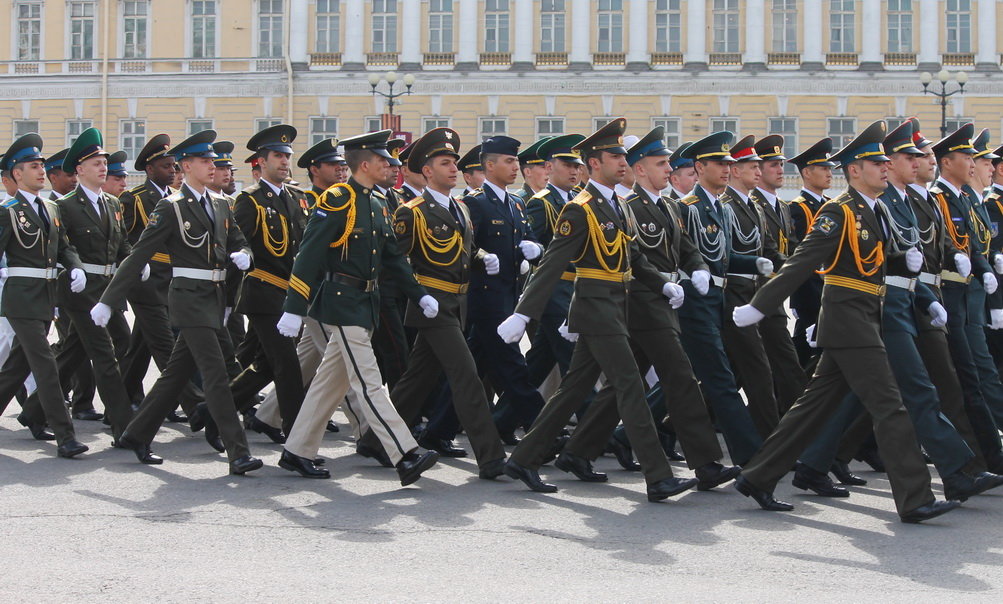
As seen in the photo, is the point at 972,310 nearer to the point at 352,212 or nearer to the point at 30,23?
the point at 352,212

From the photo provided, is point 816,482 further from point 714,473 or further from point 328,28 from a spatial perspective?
point 328,28

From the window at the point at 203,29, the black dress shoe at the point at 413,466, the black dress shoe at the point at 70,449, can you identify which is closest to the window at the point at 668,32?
the window at the point at 203,29

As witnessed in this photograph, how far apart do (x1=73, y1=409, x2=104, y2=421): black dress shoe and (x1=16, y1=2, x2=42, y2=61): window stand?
3706 cm

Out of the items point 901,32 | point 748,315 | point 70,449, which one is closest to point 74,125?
point 901,32

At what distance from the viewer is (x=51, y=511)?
7.42 meters

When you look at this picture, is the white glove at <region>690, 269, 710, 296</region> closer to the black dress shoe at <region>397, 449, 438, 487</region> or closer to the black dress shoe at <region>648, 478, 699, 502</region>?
the black dress shoe at <region>648, 478, 699, 502</region>

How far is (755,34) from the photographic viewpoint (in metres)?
43.4

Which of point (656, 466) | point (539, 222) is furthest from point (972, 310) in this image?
point (539, 222)

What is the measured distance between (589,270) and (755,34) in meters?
37.0

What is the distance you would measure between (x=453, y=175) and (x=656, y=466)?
2331 millimetres

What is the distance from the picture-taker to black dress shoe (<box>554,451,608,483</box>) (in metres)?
8.42

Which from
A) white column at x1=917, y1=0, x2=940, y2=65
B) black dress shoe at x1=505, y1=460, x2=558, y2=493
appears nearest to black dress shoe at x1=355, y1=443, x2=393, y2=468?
black dress shoe at x1=505, y1=460, x2=558, y2=493

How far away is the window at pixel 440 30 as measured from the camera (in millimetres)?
44531

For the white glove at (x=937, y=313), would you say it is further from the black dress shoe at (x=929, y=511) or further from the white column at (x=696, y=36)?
the white column at (x=696, y=36)
